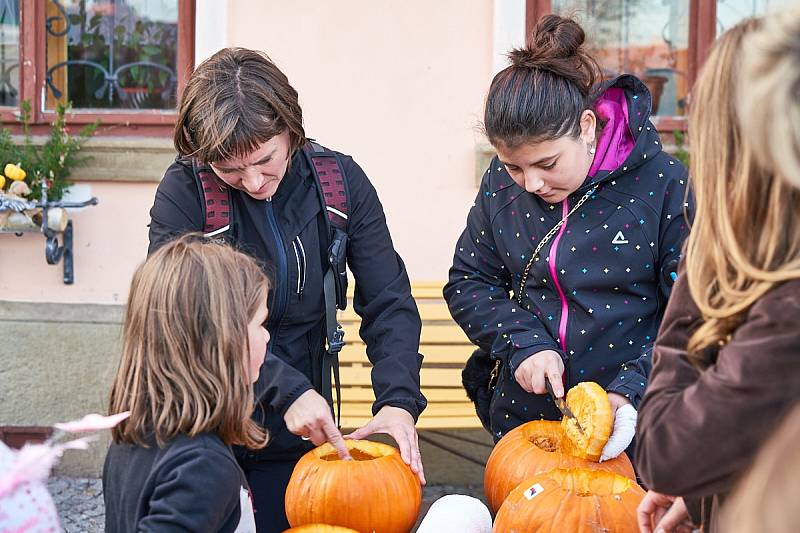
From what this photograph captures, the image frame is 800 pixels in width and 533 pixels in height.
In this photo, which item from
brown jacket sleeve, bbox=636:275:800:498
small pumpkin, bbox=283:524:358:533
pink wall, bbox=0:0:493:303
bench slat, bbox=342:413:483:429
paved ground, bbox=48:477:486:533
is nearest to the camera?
brown jacket sleeve, bbox=636:275:800:498

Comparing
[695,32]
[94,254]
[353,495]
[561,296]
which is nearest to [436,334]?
[94,254]

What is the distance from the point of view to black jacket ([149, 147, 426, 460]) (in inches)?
96.0

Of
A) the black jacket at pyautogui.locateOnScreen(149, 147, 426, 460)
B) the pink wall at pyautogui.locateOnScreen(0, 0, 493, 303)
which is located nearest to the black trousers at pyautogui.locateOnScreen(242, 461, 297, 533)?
the black jacket at pyautogui.locateOnScreen(149, 147, 426, 460)

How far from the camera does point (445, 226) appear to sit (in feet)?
15.0

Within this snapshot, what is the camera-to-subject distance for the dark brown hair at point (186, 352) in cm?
182

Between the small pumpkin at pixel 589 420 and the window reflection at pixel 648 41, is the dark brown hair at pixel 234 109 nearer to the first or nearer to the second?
the small pumpkin at pixel 589 420

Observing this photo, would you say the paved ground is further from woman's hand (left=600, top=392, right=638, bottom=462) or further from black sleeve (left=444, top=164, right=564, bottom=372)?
woman's hand (left=600, top=392, right=638, bottom=462)

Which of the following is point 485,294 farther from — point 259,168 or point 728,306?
point 728,306

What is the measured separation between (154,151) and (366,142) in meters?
0.97

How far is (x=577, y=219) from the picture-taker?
8.17 feet

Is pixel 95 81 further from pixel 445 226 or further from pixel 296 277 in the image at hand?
pixel 296 277

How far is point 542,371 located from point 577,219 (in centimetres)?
39

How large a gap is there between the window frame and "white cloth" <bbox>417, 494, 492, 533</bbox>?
2.94 meters

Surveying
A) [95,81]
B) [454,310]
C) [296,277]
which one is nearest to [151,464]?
[296,277]
